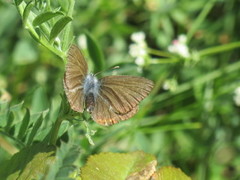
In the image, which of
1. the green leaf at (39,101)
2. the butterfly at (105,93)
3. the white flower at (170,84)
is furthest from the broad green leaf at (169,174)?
the white flower at (170,84)

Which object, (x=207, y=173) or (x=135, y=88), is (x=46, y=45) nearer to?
(x=135, y=88)

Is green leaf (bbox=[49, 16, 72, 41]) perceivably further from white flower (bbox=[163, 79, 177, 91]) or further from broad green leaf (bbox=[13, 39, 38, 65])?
broad green leaf (bbox=[13, 39, 38, 65])

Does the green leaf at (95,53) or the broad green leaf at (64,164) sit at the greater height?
the green leaf at (95,53)

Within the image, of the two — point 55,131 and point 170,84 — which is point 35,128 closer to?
point 55,131

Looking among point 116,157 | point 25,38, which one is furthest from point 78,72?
point 25,38

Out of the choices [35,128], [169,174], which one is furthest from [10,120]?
[169,174]

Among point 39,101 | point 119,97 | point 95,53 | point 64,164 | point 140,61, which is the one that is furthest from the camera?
point 140,61

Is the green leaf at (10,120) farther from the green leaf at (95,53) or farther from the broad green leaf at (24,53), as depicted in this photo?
the broad green leaf at (24,53)
